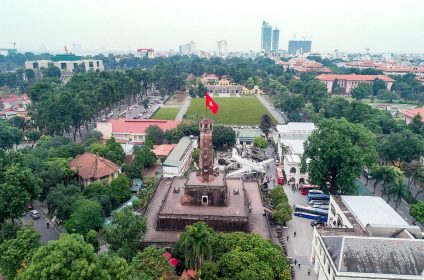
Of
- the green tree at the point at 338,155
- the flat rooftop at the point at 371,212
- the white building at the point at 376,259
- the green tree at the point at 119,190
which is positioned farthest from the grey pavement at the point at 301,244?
the green tree at the point at 119,190

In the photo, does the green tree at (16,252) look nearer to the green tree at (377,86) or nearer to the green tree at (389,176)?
the green tree at (389,176)

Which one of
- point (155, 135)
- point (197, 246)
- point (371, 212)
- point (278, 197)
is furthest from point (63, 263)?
point (155, 135)

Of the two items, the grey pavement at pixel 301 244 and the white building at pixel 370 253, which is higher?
the white building at pixel 370 253

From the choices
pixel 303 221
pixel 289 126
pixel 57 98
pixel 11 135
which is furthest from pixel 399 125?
pixel 11 135

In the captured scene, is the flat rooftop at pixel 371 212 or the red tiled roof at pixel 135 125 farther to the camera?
the red tiled roof at pixel 135 125

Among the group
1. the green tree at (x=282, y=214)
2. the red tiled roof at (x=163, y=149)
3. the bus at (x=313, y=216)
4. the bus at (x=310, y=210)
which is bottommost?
the bus at (x=313, y=216)

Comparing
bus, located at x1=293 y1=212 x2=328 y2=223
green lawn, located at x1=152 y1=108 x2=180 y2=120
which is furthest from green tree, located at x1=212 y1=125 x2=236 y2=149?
green lawn, located at x1=152 y1=108 x2=180 y2=120

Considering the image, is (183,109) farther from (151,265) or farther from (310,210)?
(151,265)
